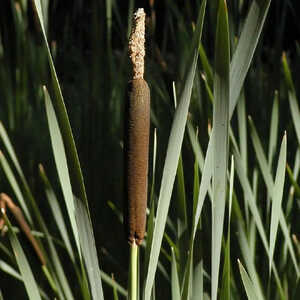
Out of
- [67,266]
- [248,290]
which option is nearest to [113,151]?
[67,266]

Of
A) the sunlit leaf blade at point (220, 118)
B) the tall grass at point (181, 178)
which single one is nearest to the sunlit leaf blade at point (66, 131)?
the tall grass at point (181, 178)

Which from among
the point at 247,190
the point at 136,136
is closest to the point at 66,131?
the point at 136,136

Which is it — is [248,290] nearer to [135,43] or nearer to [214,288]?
[214,288]

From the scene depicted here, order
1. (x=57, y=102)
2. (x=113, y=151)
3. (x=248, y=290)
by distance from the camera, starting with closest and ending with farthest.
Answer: (x=57, y=102), (x=248, y=290), (x=113, y=151)

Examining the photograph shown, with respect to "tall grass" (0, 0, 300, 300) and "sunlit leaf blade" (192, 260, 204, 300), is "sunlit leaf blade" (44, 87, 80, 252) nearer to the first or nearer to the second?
"tall grass" (0, 0, 300, 300)

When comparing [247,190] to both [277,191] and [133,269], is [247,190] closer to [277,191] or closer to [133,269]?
[277,191]
